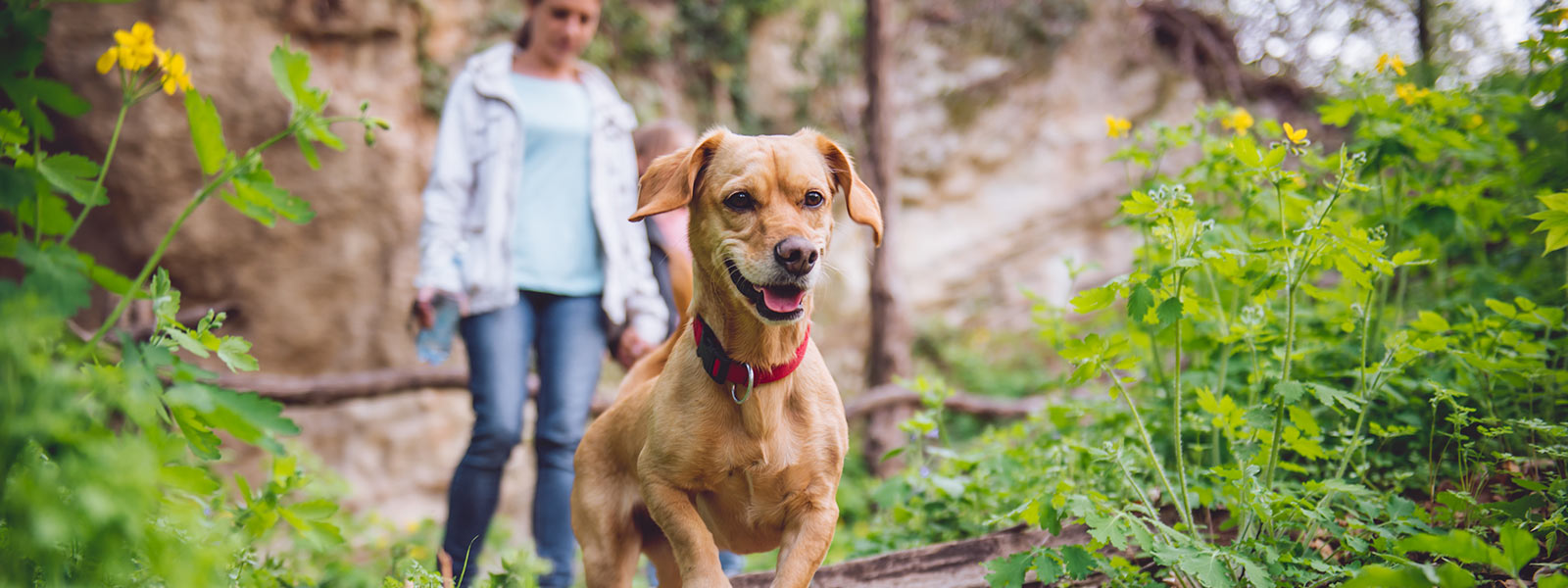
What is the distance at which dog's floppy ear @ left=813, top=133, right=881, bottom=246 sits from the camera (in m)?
2.42

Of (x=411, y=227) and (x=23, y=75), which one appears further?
(x=411, y=227)

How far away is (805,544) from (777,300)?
642 millimetres

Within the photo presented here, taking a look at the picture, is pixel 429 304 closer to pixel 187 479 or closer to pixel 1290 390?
pixel 187 479

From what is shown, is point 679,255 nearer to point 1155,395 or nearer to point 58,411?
point 1155,395

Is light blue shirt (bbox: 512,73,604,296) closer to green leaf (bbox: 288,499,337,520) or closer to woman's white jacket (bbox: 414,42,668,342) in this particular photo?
woman's white jacket (bbox: 414,42,668,342)

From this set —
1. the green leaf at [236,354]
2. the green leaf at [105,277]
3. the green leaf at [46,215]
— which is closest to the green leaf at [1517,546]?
the green leaf at [236,354]

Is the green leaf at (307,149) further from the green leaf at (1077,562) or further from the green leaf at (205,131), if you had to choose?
the green leaf at (1077,562)

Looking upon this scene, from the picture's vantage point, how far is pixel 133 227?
244 inches

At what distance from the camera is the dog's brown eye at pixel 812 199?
Answer: 2.42 metres

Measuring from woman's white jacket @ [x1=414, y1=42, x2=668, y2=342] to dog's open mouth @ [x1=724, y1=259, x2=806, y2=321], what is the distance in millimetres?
1323

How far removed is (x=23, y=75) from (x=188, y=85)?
25 centimetres

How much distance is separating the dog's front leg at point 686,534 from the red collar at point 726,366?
1.06ft

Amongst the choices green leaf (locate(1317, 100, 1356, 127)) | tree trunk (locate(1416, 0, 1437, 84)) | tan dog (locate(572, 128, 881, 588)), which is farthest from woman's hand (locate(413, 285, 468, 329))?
tree trunk (locate(1416, 0, 1437, 84))

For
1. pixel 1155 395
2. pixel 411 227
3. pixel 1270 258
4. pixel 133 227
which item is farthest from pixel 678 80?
pixel 1270 258
